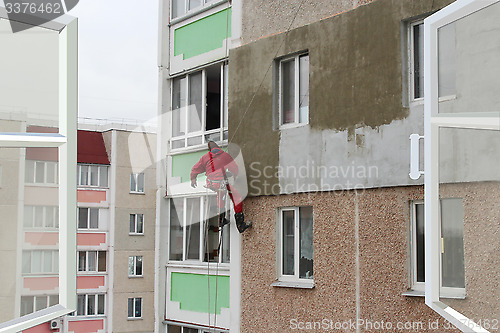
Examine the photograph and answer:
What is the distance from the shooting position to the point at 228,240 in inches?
429

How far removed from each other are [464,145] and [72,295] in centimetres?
273

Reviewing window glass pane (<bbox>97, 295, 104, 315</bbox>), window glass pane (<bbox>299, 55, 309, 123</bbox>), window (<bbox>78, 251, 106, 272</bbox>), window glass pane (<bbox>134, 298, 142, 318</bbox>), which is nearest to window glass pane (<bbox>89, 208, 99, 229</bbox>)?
window (<bbox>78, 251, 106, 272</bbox>)

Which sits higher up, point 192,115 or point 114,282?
point 192,115

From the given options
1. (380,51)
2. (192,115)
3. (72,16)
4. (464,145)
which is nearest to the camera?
(72,16)

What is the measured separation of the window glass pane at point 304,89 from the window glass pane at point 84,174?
3474 centimetres

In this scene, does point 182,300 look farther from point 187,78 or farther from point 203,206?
point 187,78

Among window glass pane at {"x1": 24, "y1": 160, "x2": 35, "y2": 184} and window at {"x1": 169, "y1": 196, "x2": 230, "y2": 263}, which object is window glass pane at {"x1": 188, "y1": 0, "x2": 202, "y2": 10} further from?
window glass pane at {"x1": 24, "y1": 160, "x2": 35, "y2": 184}

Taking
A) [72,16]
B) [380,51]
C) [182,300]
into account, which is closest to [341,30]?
[380,51]

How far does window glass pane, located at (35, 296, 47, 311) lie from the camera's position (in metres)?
2.38

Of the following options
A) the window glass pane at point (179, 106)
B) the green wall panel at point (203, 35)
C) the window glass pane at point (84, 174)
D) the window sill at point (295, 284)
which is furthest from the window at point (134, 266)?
the window sill at point (295, 284)

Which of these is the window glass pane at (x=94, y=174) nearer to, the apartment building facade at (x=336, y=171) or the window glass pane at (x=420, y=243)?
the apartment building facade at (x=336, y=171)

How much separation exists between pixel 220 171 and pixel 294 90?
1.53 meters

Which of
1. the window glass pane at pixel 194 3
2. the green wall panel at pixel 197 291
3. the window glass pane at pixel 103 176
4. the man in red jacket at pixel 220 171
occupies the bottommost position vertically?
the green wall panel at pixel 197 291

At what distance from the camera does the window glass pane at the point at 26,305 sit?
7.72ft
